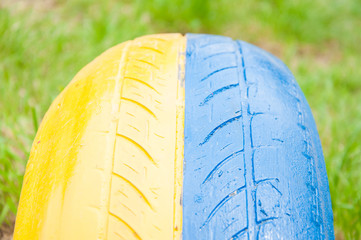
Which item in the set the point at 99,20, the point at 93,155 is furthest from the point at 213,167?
the point at 99,20

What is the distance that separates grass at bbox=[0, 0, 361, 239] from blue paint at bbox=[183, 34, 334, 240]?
0.86 m

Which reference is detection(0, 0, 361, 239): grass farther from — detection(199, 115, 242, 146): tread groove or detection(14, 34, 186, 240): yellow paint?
detection(199, 115, 242, 146): tread groove

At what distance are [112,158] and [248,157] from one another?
1.17 ft

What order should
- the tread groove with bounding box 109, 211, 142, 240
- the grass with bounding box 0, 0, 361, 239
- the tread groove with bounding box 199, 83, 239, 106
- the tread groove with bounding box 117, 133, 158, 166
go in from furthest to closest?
the grass with bounding box 0, 0, 361, 239 → the tread groove with bounding box 199, 83, 239, 106 → the tread groove with bounding box 117, 133, 158, 166 → the tread groove with bounding box 109, 211, 142, 240

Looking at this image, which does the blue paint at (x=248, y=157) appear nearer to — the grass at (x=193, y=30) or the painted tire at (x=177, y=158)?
the painted tire at (x=177, y=158)

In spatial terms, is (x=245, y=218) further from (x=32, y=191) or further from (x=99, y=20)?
(x=99, y=20)

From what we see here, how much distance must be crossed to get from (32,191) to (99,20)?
86.4 inches

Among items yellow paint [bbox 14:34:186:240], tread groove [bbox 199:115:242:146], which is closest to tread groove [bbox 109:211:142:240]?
yellow paint [bbox 14:34:186:240]

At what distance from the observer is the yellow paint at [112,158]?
3.32ft

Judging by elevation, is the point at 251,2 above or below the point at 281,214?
above

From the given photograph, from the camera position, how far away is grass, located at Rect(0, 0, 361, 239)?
211 centimetres

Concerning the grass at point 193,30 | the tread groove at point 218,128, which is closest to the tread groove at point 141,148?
the tread groove at point 218,128

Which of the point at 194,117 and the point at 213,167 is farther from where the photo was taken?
the point at 194,117

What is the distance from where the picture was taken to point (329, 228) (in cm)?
109
